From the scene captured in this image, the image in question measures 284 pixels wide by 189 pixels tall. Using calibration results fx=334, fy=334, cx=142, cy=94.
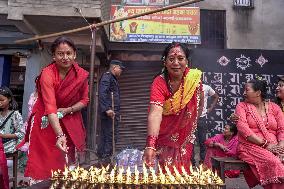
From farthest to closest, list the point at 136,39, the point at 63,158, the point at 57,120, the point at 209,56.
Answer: the point at 136,39 < the point at 209,56 < the point at 63,158 < the point at 57,120

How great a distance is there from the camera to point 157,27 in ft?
34.7

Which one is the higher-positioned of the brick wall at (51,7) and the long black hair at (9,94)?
the brick wall at (51,7)

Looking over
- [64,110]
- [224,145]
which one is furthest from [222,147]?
[64,110]

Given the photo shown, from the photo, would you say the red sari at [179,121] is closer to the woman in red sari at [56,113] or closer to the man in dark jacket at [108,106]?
the woman in red sari at [56,113]

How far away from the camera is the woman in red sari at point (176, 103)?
335 cm

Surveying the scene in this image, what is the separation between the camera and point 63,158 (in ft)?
11.4

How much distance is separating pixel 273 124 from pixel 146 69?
7048mm

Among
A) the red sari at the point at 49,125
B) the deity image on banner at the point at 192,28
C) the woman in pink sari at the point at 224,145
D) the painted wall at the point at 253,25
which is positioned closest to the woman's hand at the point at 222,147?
the woman in pink sari at the point at 224,145

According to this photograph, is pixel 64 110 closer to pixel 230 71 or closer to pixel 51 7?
pixel 51 7

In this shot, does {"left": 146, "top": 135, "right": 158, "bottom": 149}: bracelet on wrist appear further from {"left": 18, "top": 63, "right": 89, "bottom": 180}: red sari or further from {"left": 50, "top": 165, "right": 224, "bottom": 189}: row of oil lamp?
{"left": 18, "top": 63, "right": 89, "bottom": 180}: red sari

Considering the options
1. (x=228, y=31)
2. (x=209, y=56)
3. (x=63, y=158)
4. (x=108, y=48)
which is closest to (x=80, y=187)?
(x=63, y=158)

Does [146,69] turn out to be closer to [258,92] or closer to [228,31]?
[228,31]

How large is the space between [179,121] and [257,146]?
148cm

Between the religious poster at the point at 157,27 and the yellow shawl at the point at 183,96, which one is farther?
the religious poster at the point at 157,27
